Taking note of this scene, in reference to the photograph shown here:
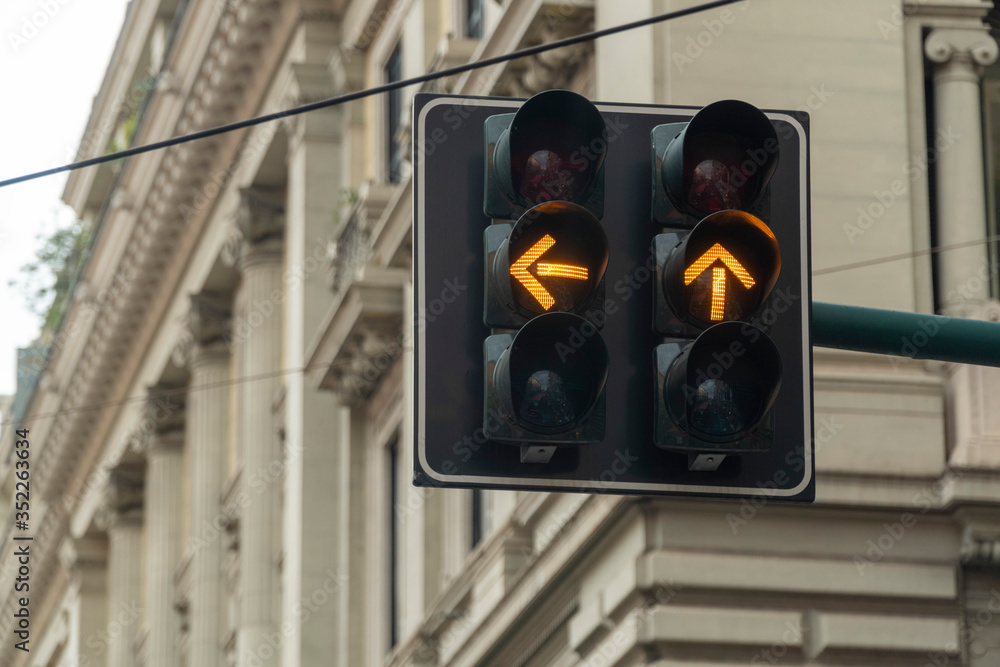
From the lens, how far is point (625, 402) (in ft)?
18.8

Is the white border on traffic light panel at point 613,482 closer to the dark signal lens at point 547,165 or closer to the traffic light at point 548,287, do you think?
the traffic light at point 548,287

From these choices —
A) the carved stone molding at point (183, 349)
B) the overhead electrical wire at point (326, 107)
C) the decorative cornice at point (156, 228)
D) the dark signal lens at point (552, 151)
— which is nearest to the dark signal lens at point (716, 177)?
the dark signal lens at point (552, 151)

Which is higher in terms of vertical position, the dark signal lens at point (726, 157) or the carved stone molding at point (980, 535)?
the carved stone molding at point (980, 535)

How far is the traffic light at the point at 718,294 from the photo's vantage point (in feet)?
17.7

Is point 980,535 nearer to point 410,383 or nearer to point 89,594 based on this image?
point 410,383

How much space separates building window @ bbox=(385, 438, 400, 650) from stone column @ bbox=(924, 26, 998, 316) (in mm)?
10098

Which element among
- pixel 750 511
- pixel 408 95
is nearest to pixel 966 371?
pixel 750 511

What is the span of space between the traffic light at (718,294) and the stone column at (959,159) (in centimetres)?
936

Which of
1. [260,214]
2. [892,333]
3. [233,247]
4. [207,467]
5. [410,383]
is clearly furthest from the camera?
[207,467]

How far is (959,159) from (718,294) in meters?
10.1

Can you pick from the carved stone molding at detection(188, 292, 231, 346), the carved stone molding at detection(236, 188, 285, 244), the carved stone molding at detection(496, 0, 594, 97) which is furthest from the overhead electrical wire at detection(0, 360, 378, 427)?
the carved stone molding at detection(496, 0, 594, 97)

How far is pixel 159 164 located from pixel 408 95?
1258 centimetres

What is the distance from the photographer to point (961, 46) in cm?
1523

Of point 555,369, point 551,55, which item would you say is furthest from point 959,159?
point 555,369
